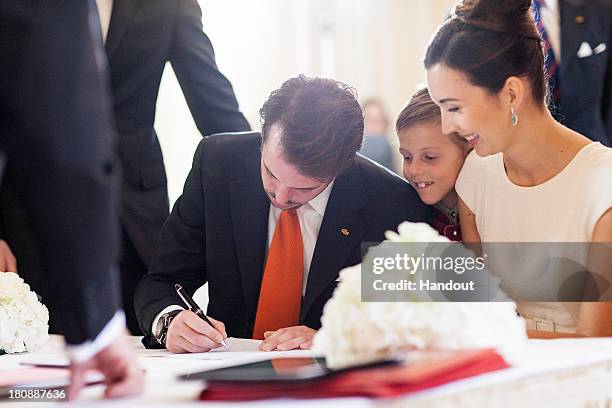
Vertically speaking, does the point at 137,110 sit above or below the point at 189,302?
above

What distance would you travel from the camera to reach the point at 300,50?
A: 6539 millimetres

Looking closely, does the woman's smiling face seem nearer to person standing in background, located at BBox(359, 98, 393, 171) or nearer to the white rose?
the white rose

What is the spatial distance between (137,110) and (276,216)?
2.11 feet

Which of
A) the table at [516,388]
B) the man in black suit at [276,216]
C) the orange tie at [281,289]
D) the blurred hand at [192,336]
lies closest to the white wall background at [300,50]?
the man in black suit at [276,216]

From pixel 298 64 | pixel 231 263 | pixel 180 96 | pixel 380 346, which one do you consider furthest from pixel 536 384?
pixel 298 64

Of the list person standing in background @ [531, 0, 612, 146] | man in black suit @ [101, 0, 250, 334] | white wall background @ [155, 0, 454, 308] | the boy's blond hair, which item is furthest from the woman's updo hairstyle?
white wall background @ [155, 0, 454, 308]

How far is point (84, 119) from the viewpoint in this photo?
120cm

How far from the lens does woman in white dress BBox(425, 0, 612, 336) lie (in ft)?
7.07

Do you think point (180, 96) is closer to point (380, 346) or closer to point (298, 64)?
point (298, 64)

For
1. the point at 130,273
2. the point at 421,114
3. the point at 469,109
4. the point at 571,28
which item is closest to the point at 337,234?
the point at 421,114

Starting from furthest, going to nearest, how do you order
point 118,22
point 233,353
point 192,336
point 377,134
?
point 377,134, point 118,22, point 192,336, point 233,353

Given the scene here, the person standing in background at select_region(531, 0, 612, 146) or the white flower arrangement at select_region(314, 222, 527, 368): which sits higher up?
the person standing in background at select_region(531, 0, 612, 146)

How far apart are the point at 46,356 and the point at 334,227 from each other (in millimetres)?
800

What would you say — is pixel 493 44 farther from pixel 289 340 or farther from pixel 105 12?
pixel 105 12
